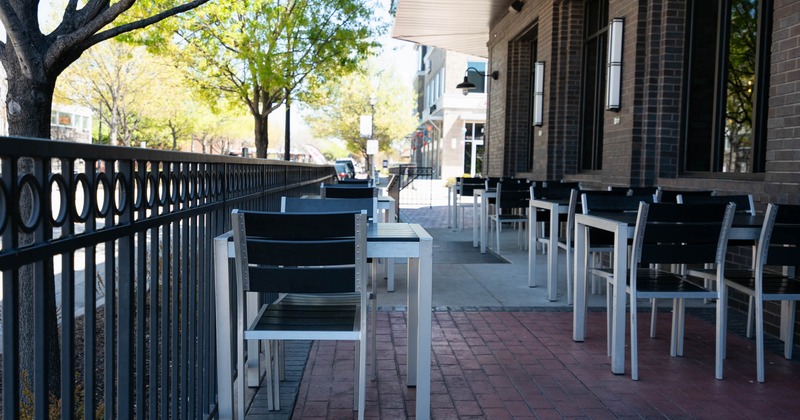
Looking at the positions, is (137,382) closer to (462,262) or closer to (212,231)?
(212,231)

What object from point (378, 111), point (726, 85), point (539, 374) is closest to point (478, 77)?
point (378, 111)

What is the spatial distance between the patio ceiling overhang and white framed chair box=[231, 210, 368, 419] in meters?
11.8

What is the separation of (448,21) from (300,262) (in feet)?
48.6

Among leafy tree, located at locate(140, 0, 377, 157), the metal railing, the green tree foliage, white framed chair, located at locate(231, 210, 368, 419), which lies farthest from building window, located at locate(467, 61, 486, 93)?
white framed chair, located at locate(231, 210, 368, 419)

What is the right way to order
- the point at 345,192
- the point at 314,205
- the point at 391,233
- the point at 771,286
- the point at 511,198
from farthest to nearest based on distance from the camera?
1. the point at 511,198
2. the point at 345,192
3. the point at 771,286
4. the point at 314,205
5. the point at 391,233

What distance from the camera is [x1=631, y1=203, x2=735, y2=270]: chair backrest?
421 centimetres

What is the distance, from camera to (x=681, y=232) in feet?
14.0

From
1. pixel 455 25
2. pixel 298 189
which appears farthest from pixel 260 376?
pixel 455 25

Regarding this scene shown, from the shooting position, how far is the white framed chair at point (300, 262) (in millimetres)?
2969

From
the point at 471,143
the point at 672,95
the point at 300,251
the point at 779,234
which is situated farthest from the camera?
the point at 471,143

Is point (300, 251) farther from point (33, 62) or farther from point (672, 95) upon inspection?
point (672, 95)

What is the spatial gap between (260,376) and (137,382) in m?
1.79

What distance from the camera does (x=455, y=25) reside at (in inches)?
696

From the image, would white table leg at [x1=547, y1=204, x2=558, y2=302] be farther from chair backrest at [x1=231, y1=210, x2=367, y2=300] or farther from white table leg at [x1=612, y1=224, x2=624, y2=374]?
chair backrest at [x1=231, y1=210, x2=367, y2=300]
